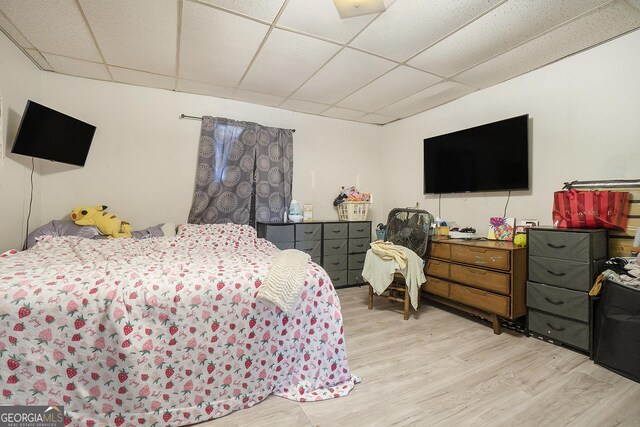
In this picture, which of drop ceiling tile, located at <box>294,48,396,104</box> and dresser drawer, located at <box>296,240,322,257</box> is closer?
drop ceiling tile, located at <box>294,48,396,104</box>

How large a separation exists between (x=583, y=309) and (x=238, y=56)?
135 inches

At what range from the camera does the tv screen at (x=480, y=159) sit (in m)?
2.72

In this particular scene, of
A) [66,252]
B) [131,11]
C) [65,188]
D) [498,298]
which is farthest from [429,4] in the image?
[65,188]

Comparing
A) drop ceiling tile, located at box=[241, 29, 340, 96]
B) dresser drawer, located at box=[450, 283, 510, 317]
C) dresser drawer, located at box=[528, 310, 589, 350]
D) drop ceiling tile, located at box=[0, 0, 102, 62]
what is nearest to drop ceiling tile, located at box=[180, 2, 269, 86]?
drop ceiling tile, located at box=[241, 29, 340, 96]

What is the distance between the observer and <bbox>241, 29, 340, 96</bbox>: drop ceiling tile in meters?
2.26

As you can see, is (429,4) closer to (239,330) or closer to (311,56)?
(311,56)

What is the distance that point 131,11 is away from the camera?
6.32 feet

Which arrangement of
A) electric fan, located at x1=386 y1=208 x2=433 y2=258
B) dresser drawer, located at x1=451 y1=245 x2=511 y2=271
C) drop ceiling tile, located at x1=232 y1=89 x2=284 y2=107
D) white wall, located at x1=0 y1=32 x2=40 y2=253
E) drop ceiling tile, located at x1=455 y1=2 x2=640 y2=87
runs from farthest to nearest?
drop ceiling tile, located at x1=232 y1=89 x2=284 y2=107
electric fan, located at x1=386 y1=208 x2=433 y2=258
dresser drawer, located at x1=451 y1=245 x2=511 y2=271
white wall, located at x1=0 y1=32 x2=40 y2=253
drop ceiling tile, located at x1=455 y1=2 x2=640 y2=87

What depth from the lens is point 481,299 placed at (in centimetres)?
251

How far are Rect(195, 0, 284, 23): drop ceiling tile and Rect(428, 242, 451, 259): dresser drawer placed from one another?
255 centimetres

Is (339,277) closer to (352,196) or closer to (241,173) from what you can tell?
(352,196)

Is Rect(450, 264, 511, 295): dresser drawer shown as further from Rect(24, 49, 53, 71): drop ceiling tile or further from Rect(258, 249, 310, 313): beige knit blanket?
Rect(24, 49, 53, 71): drop ceiling tile

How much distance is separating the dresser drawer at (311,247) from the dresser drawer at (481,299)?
1624 millimetres

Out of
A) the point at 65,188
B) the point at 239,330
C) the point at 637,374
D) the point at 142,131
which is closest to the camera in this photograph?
the point at 239,330
